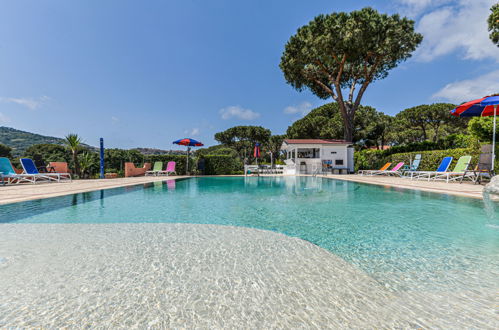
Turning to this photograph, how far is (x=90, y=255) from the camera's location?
2279 millimetres

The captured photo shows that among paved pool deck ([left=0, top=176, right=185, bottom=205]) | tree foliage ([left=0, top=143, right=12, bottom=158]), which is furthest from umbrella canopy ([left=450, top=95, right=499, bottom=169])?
tree foliage ([left=0, top=143, right=12, bottom=158])

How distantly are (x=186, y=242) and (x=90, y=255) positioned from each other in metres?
1.00

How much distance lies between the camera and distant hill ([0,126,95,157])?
117 feet

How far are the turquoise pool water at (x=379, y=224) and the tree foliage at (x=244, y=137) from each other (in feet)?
109

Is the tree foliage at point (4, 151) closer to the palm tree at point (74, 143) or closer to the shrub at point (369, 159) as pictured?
Result: the palm tree at point (74, 143)

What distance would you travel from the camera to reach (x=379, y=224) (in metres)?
3.69

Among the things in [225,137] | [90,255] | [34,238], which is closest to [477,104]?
[90,255]

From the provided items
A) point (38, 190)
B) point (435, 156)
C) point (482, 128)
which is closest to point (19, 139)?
point (38, 190)

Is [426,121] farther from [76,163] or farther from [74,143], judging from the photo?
[76,163]

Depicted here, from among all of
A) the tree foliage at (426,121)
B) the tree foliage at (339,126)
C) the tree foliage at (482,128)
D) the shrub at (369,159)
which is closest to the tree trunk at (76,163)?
the tree foliage at (482,128)

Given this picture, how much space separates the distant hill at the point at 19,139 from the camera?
3567 centimetres

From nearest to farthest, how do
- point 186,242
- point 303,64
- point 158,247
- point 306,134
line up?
point 158,247
point 186,242
point 303,64
point 306,134

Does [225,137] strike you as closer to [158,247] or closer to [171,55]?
[171,55]

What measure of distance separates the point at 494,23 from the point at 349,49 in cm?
805
